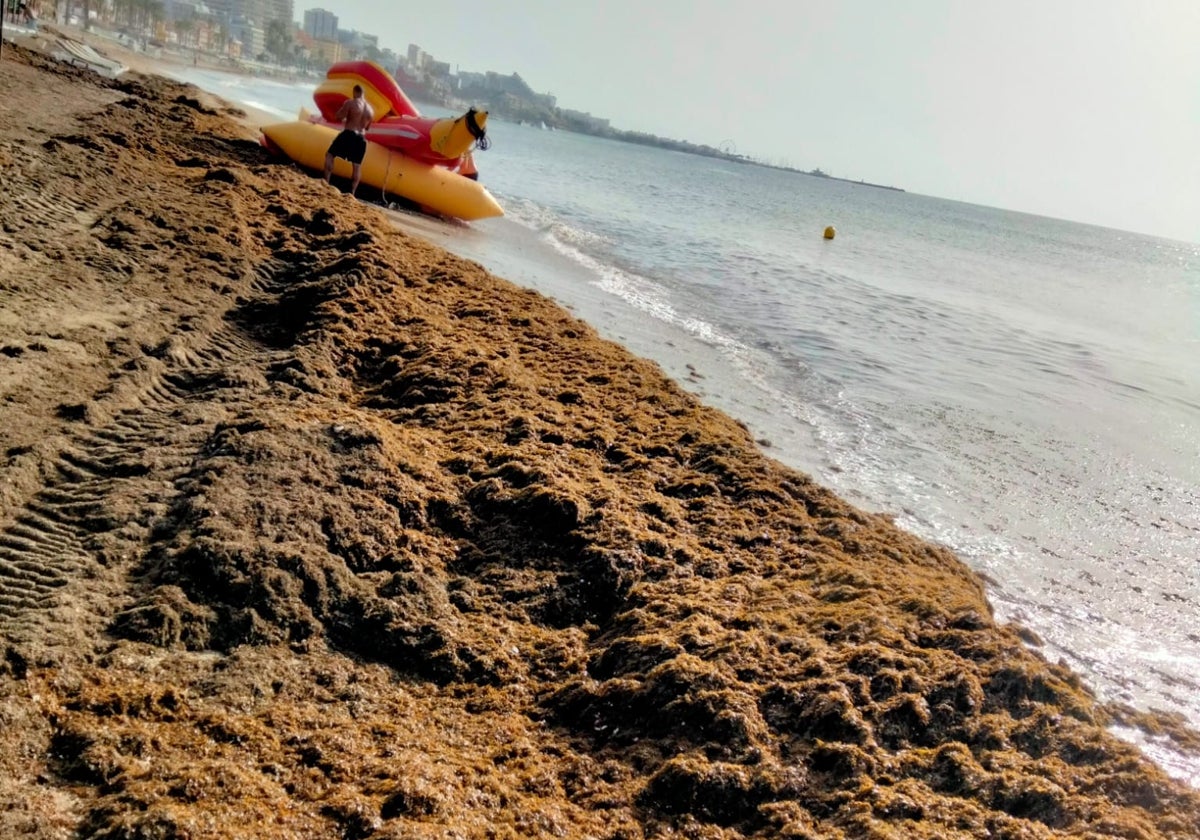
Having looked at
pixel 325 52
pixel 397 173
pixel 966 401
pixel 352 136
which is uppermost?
pixel 325 52

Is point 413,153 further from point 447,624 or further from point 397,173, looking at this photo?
point 447,624

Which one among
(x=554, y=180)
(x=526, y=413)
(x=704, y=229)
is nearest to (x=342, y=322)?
(x=526, y=413)

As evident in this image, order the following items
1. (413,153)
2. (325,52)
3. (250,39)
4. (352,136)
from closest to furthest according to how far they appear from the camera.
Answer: (352,136), (413,153), (250,39), (325,52)

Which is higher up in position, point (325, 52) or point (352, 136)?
point (325, 52)

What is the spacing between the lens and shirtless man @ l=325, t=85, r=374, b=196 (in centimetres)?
1310

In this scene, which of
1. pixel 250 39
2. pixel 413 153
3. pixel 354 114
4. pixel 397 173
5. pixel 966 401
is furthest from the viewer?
pixel 250 39

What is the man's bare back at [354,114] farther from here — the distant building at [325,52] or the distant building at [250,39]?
the distant building at [250,39]

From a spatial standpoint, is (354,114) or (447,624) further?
(354,114)

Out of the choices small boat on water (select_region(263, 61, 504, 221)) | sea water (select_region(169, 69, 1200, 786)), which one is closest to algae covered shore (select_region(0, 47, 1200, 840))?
sea water (select_region(169, 69, 1200, 786))

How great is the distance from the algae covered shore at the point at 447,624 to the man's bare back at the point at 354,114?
7.72 m

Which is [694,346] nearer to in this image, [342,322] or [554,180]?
[342,322]

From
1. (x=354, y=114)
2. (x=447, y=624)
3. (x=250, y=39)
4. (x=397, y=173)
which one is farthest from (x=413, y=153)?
(x=250, y=39)

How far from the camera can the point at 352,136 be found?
522 inches

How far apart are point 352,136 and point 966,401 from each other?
9542 mm
